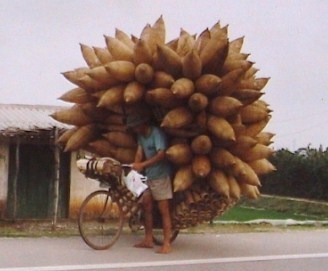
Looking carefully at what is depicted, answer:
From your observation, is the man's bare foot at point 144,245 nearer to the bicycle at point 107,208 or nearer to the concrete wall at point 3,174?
the bicycle at point 107,208

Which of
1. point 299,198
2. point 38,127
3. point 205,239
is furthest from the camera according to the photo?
point 299,198

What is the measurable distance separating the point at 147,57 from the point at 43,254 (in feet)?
7.20

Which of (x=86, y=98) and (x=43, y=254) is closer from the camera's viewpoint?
(x=43, y=254)

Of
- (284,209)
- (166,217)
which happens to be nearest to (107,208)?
(166,217)

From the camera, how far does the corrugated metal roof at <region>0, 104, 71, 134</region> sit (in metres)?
13.0

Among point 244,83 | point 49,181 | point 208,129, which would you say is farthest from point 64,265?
point 49,181

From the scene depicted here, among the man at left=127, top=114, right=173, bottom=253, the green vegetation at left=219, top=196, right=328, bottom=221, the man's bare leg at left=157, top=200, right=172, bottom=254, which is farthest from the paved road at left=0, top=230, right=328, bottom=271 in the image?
the green vegetation at left=219, top=196, right=328, bottom=221

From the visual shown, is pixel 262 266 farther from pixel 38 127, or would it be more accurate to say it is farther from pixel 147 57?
pixel 38 127

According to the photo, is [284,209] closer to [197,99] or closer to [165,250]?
[165,250]

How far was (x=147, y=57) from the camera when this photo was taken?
6.69 m

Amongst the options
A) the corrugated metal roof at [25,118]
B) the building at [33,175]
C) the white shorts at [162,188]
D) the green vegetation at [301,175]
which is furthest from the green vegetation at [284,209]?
the white shorts at [162,188]

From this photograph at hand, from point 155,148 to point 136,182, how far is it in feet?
1.51

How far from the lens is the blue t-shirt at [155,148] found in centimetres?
671

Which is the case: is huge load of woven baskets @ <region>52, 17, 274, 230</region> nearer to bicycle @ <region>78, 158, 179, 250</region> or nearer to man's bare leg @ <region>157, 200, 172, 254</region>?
man's bare leg @ <region>157, 200, 172, 254</region>
